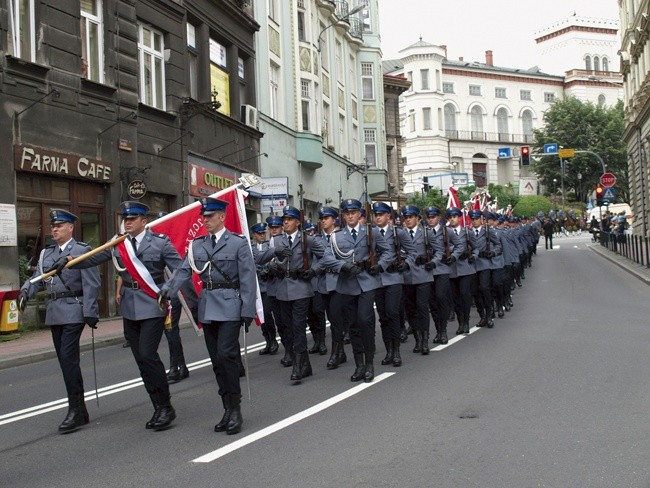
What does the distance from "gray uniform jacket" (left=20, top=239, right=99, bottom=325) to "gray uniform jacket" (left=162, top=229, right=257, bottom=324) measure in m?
0.90

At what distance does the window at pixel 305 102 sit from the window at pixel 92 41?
1622 centimetres

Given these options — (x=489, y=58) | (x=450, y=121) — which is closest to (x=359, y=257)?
(x=450, y=121)

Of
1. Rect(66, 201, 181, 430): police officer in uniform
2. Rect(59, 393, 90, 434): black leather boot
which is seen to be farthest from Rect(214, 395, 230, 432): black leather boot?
Rect(59, 393, 90, 434): black leather boot

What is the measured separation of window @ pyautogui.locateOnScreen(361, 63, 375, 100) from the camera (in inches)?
1917

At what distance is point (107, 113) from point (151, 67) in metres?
3.46

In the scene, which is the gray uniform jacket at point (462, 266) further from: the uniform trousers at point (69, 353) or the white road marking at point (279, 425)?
the uniform trousers at point (69, 353)

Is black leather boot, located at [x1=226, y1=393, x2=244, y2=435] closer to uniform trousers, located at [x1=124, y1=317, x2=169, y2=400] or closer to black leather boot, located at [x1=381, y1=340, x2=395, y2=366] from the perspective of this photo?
uniform trousers, located at [x1=124, y1=317, x2=169, y2=400]

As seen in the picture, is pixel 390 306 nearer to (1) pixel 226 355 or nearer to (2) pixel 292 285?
(2) pixel 292 285

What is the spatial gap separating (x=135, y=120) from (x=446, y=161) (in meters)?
70.7

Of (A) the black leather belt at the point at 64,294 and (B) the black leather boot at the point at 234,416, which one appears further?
(A) the black leather belt at the point at 64,294

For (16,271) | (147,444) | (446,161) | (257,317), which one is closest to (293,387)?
(257,317)

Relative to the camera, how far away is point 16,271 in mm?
16953

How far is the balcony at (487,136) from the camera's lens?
91.4 m

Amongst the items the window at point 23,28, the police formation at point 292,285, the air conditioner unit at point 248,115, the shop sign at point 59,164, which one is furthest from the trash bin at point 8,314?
the air conditioner unit at point 248,115
